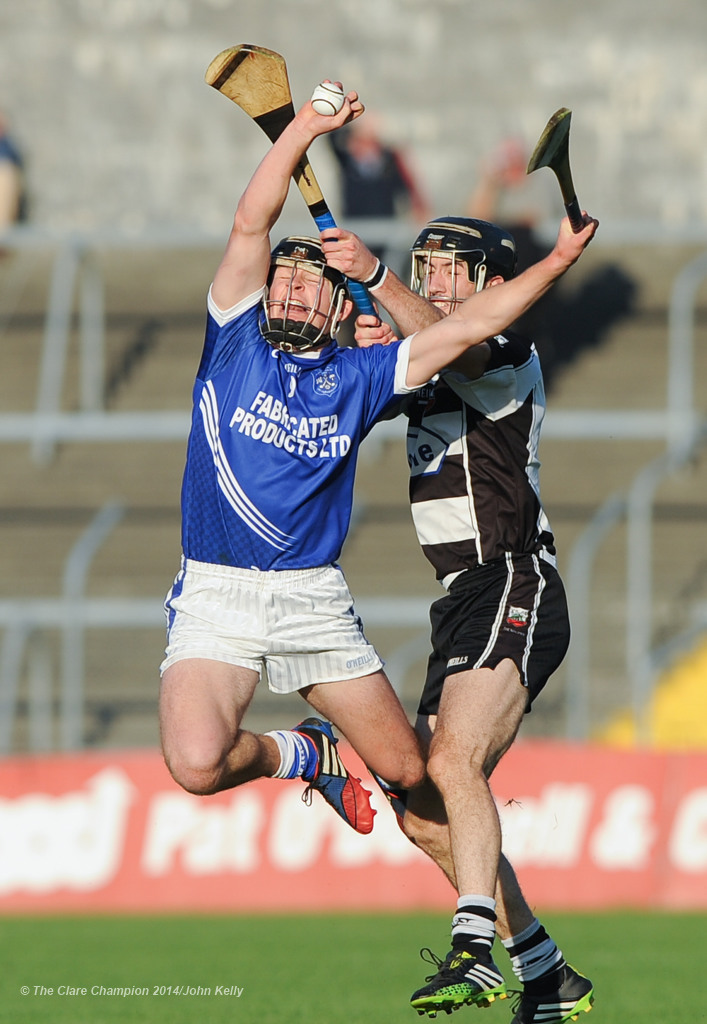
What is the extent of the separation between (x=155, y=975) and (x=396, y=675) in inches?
177

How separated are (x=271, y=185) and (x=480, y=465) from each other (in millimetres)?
1341

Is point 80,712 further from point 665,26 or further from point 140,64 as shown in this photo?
point 665,26

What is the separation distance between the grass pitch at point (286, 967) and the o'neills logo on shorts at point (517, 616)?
5.79 ft

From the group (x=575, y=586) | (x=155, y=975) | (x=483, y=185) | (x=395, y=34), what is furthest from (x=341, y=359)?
(x=395, y=34)

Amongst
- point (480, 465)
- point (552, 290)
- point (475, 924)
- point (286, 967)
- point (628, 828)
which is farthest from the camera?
point (552, 290)

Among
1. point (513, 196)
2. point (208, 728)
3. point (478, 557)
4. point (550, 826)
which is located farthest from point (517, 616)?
point (513, 196)

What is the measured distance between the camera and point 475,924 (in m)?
6.05

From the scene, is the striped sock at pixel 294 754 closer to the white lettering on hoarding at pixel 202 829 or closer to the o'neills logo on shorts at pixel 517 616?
the o'neills logo on shorts at pixel 517 616

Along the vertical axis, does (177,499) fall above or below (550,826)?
above

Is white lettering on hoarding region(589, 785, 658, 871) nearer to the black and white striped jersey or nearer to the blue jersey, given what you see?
the black and white striped jersey

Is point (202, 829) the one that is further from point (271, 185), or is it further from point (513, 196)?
point (271, 185)

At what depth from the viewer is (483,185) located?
643 inches

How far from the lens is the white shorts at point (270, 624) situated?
648cm

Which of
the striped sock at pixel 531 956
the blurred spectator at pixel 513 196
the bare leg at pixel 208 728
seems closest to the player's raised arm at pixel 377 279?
the bare leg at pixel 208 728
